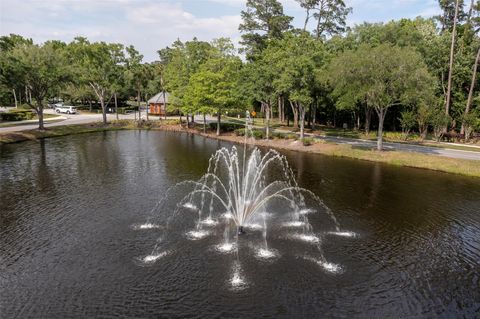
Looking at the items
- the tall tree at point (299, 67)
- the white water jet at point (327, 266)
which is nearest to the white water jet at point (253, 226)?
the white water jet at point (327, 266)

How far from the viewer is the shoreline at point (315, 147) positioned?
40562 millimetres

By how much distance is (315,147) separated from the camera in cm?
5306

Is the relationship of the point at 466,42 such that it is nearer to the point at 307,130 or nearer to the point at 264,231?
the point at 307,130

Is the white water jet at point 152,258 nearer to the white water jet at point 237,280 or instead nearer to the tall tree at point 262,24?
the white water jet at point 237,280

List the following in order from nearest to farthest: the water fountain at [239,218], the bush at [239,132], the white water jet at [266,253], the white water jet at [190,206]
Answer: the white water jet at [266,253]
the water fountain at [239,218]
the white water jet at [190,206]
the bush at [239,132]

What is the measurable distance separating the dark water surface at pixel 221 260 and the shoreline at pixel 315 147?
4797mm

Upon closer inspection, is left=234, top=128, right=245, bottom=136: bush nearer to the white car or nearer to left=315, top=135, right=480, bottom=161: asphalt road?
left=315, top=135, right=480, bottom=161: asphalt road

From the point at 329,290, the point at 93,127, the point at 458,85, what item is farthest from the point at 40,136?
the point at 458,85

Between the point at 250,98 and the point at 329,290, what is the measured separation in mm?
48963

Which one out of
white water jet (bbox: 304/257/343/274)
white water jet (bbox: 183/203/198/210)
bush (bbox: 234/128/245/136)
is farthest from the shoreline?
white water jet (bbox: 304/257/343/274)

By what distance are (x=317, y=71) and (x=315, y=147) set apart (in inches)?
445

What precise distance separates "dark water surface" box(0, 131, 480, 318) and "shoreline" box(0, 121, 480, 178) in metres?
4.80

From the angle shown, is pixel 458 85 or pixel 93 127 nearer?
pixel 458 85

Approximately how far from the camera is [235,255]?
65.6 ft
